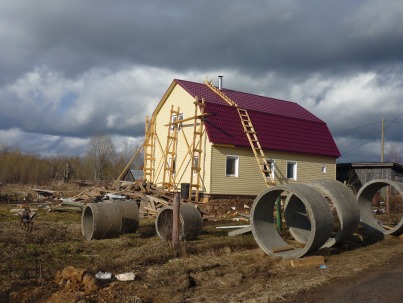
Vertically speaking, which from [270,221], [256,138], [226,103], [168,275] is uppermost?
[226,103]

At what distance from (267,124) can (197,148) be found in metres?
4.71

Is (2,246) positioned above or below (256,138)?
below

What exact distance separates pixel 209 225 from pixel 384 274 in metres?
8.15

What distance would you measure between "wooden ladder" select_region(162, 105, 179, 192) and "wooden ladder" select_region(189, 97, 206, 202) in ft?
6.46

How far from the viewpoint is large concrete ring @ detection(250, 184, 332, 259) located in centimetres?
966

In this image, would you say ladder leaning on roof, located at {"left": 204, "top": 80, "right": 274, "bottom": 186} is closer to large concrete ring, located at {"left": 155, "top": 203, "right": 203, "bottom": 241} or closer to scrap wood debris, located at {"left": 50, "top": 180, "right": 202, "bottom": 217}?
scrap wood debris, located at {"left": 50, "top": 180, "right": 202, "bottom": 217}

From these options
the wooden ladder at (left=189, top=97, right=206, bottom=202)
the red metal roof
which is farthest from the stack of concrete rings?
the red metal roof

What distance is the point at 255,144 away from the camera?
24641 millimetres

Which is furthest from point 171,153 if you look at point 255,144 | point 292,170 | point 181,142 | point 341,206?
point 341,206

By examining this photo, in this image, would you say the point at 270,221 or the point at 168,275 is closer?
the point at 168,275

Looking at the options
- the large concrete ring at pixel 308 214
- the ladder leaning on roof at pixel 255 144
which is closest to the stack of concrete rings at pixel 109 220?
the large concrete ring at pixel 308 214

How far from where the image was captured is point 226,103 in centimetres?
2614

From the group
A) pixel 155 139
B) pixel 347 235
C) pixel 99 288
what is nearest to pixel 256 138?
pixel 155 139

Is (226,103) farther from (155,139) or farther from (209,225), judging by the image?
(209,225)
